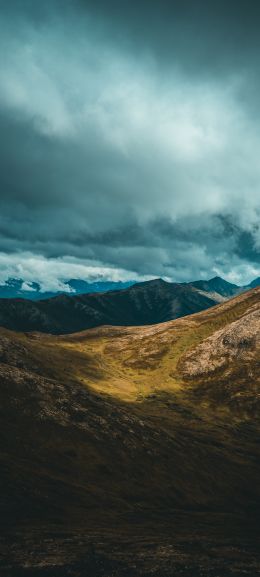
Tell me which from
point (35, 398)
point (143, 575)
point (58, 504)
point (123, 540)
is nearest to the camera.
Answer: point (143, 575)

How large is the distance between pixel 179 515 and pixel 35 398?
208 feet

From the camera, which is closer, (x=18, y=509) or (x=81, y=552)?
(x=81, y=552)

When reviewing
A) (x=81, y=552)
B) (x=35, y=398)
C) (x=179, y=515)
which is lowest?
(x=179, y=515)

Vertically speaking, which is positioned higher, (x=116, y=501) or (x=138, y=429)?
(x=138, y=429)

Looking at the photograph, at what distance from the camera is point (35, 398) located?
442ft

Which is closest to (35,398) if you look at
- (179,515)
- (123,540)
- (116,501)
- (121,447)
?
(121,447)

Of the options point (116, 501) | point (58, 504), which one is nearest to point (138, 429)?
point (116, 501)

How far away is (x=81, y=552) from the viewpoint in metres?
57.1

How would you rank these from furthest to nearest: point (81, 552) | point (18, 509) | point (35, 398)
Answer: point (35, 398) < point (18, 509) < point (81, 552)

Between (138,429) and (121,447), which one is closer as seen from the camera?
(121,447)

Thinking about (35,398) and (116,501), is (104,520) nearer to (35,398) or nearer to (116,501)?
(116,501)

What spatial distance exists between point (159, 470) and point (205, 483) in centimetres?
1397

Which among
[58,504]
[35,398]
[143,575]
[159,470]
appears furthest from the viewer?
[35,398]

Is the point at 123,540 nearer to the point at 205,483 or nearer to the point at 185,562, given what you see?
the point at 185,562
